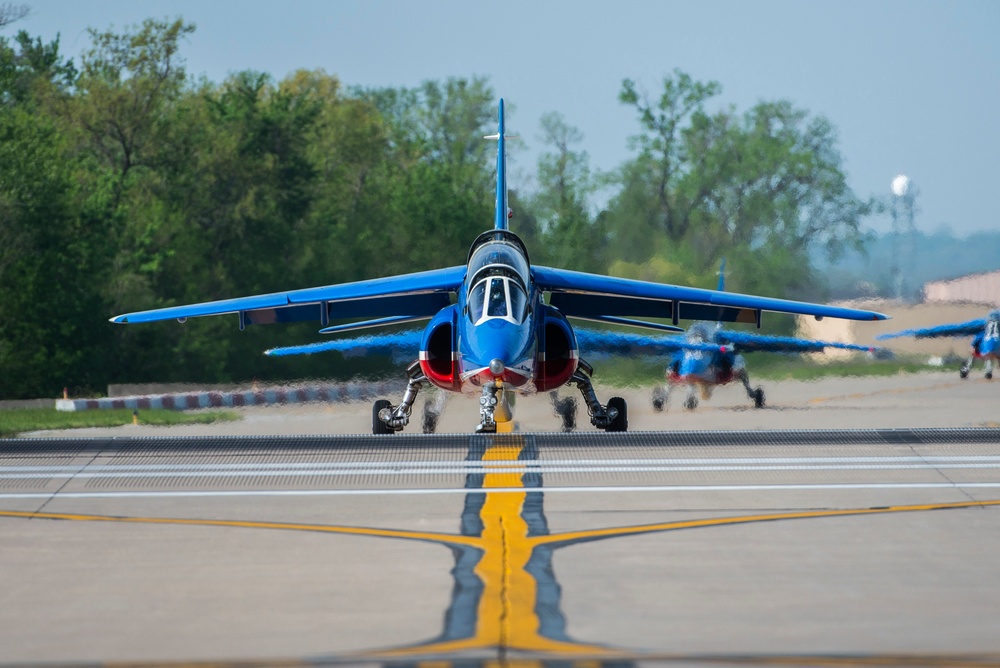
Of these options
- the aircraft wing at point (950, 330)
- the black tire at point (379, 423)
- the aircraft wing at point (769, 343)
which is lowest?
the black tire at point (379, 423)

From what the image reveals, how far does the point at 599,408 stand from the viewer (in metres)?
22.7

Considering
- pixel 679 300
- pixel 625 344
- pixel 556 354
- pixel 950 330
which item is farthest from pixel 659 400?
pixel 950 330

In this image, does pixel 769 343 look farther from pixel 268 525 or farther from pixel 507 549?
pixel 507 549

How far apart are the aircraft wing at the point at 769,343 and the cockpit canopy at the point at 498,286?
15.1 metres

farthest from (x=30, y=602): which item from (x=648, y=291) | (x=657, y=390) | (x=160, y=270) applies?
(x=160, y=270)

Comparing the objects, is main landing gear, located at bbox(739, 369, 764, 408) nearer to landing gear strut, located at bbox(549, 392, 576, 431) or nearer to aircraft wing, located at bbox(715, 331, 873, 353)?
aircraft wing, located at bbox(715, 331, 873, 353)

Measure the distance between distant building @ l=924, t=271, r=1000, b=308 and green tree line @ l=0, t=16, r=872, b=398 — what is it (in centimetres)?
396

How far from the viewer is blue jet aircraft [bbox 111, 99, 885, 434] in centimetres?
1897

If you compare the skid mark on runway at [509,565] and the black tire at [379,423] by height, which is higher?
the black tire at [379,423]

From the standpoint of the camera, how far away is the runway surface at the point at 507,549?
6.27 m

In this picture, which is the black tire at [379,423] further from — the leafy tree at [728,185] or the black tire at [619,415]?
the leafy tree at [728,185]

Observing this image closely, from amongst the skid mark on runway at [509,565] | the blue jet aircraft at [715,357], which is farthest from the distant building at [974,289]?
the skid mark on runway at [509,565]

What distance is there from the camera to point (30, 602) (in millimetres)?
7332

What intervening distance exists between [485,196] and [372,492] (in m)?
53.3
